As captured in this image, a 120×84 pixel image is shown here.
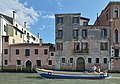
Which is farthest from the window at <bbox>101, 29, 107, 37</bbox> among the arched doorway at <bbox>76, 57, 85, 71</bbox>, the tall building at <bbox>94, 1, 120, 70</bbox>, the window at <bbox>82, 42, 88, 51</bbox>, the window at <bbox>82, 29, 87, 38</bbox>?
the arched doorway at <bbox>76, 57, 85, 71</bbox>

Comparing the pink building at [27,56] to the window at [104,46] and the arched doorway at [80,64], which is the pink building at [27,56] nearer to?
the arched doorway at [80,64]

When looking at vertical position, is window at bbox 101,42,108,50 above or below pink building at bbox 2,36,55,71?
above

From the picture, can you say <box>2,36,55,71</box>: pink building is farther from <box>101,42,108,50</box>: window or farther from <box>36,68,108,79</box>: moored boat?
<box>36,68,108,79</box>: moored boat

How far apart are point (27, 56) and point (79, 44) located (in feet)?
29.6

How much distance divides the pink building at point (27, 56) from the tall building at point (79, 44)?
4.98ft

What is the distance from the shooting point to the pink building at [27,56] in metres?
39.0

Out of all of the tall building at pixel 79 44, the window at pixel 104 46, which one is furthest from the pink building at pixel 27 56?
the window at pixel 104 46

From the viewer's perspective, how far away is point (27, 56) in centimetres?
3944

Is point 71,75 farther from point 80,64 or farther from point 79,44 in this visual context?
point 79,44

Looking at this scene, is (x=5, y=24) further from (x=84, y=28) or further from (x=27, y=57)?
(x=84, y=28)

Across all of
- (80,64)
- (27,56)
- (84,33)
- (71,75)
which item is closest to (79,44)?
A: (84,33)

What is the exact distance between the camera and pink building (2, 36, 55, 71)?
39031 millimetres

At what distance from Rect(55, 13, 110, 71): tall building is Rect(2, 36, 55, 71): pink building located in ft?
4.98

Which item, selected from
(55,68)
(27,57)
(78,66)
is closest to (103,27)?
(78,66)
